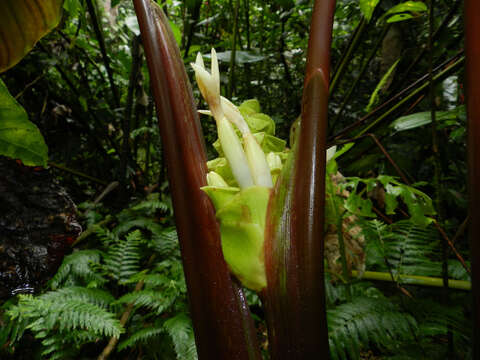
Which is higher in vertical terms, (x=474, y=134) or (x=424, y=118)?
(x=424, y=118)

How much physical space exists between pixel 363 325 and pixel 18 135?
0.82 metres

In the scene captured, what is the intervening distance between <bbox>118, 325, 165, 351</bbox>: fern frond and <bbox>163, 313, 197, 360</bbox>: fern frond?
30mm

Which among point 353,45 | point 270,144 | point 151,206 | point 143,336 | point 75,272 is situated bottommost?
point 143,336

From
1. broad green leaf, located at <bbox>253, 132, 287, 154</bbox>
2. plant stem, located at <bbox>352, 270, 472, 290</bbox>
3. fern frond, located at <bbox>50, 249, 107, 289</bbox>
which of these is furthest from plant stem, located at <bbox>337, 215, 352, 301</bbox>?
fern frond, located at <bbox>50, 249, 107, 289</bbox>

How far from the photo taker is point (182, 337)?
2.16 ft

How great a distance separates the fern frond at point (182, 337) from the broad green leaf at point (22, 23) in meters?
0.61

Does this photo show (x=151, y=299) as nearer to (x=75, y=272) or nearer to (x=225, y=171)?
(x=75, y=272)

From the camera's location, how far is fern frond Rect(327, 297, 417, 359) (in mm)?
602

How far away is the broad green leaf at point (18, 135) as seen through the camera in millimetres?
535

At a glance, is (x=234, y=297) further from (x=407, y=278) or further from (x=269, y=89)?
(x=269, y=89)

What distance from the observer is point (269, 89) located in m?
2.25

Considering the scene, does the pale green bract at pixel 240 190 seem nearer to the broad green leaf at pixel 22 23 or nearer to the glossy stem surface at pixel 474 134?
the glossy stem surface at pixel 474 134

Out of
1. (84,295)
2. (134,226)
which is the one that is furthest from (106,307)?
(134,226)

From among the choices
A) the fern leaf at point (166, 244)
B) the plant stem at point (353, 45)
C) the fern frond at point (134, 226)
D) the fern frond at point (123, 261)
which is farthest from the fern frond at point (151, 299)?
the plant stem at point (353, 45)
